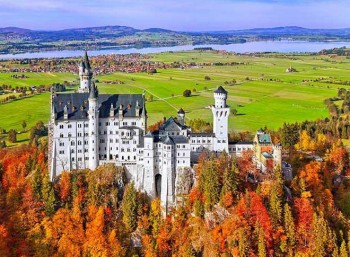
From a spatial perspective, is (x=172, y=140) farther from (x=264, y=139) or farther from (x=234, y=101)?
(x=234, y=101)

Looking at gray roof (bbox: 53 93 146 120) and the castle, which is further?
gray roof (bbox: 53 93 146 120)

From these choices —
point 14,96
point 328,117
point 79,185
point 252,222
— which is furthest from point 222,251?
point 14,96

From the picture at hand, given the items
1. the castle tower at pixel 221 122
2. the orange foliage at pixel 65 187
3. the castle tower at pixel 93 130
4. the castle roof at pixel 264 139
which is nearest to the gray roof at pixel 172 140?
the castle tower at pixel 221 122

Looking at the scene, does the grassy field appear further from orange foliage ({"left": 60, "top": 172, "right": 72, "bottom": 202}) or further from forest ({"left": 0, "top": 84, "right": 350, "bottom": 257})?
orange foliage ({"left": 60, "top": 172, "right": 72, "bottom": 202})

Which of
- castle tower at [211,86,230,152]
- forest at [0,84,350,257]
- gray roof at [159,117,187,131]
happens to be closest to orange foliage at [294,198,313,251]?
forest at [0,84,350,257]

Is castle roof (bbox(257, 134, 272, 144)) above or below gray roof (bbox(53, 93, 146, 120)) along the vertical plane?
below

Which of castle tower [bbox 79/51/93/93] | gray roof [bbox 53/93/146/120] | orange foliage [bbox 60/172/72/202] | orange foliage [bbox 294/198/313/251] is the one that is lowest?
orange foliage [bbox 294/198/313/251]

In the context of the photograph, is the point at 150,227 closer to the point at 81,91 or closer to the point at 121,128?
the point at 121,128

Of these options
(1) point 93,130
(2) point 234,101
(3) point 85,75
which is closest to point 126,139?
(1) point 93,130

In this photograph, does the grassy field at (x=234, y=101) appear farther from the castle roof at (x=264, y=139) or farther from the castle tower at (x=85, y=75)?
the castle tower at (x=85, y=75)
